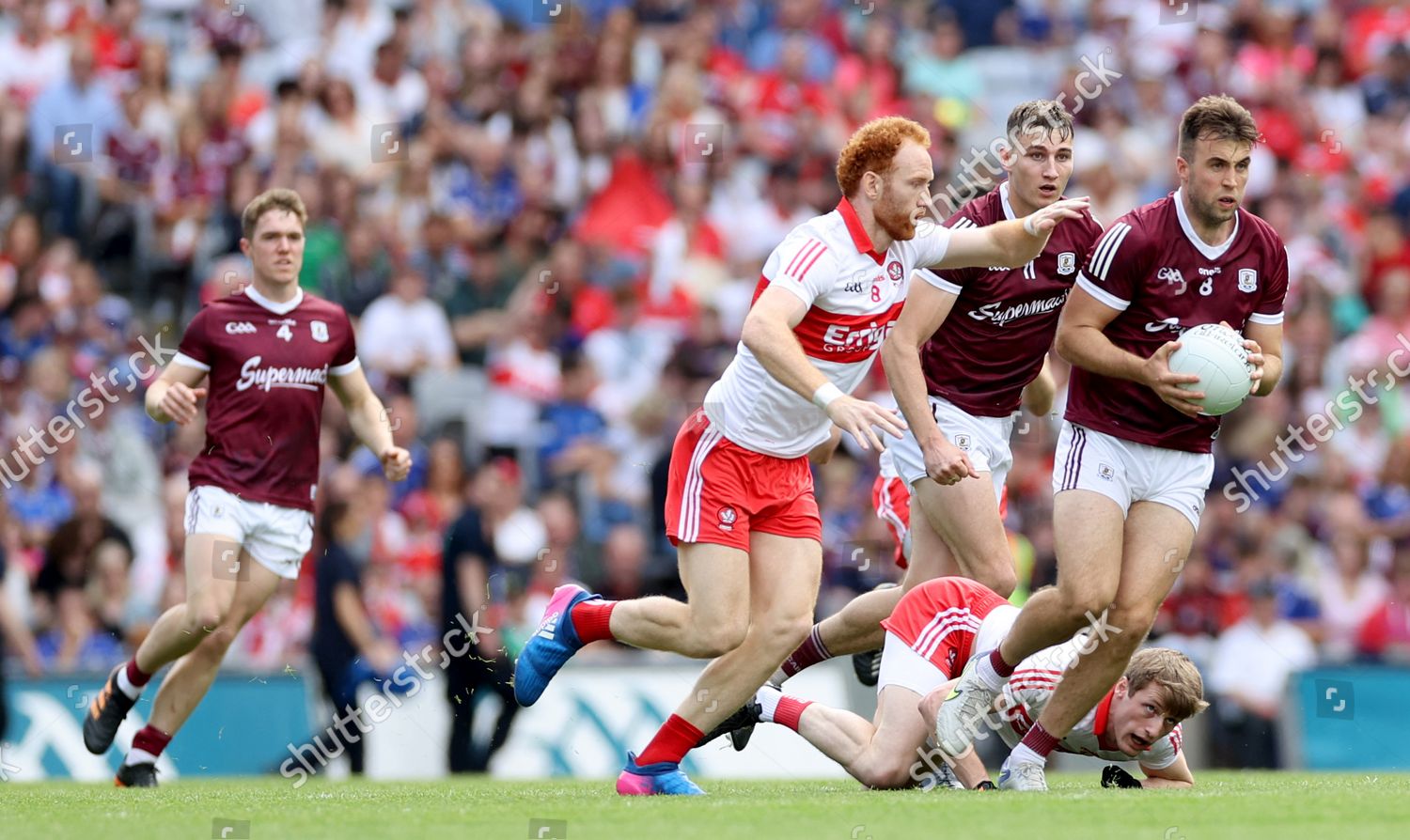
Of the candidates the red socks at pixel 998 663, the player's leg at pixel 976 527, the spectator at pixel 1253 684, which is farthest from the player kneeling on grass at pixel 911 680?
the spectator at pixel 1253 684

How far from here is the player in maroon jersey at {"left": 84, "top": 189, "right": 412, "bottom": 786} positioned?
972cm

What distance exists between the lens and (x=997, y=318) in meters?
9.08

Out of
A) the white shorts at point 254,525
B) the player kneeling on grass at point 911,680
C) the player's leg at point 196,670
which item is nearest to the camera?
the player kneeling on grass at point 911,680

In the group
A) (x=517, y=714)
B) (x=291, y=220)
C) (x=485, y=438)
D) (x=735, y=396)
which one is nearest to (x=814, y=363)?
(x=735, y=396)

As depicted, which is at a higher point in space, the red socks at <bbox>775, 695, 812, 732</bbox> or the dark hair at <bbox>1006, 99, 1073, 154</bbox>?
the dark hair at <bbox>1006, 99, 1073, 154</bbox>

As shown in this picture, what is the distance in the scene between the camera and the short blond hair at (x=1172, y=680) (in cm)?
785

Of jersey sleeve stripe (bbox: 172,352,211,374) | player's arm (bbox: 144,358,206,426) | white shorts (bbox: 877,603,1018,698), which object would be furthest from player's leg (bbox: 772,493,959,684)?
jersey sleeve stripe (bbox: 172,352,211,374)

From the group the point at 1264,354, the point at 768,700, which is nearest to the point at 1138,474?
the point at 1264,354

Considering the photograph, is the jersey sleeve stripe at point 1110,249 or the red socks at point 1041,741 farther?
the red socks at point 1041,741

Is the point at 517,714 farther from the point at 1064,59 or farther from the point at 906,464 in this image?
the point at 1064,59

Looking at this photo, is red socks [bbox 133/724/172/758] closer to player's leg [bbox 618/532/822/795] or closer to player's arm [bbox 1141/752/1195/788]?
player's leg [bbox 618/532/822/795]

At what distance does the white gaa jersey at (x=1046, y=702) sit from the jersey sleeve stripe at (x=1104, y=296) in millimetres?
1419

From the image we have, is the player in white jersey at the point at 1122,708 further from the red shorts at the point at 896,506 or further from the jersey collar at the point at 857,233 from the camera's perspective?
the jersey collar at the point at 857,233

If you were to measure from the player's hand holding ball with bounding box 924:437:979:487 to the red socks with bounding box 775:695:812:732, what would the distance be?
1511mm
